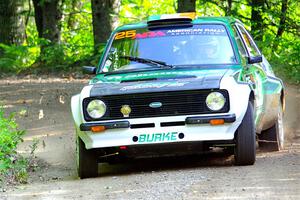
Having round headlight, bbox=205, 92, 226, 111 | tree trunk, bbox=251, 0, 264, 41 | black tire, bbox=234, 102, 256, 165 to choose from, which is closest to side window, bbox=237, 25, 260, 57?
black tire, bbox=234, 102, 256, 165

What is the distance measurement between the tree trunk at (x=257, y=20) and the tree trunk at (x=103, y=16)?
12.4ft

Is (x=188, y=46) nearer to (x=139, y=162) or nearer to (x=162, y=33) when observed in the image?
(x=162, y=33)

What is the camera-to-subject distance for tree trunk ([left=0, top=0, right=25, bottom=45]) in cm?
2142

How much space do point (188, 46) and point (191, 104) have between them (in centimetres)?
138

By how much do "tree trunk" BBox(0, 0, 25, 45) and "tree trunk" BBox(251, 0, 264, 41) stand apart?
23.8 ft

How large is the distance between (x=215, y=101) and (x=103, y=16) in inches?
484

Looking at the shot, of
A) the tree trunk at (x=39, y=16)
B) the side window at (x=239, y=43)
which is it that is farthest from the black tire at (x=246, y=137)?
the tree trunk at (x=39, y=16)

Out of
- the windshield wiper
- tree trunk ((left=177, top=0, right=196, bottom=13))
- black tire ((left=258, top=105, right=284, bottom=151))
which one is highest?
the windshield wiper

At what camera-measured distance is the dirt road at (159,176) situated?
6.34 meters

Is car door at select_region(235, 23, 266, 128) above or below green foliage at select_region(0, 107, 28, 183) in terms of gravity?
above

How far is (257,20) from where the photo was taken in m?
19.5

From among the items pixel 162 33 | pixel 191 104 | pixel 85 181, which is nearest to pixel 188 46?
pixel 162 33

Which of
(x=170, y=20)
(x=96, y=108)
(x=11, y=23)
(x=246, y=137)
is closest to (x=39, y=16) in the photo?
(x=11, y=23)

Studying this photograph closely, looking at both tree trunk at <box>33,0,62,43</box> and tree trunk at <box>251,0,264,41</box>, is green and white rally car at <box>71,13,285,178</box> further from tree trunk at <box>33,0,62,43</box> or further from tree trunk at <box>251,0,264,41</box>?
tree trunk at <box>33,0,62,43</box>
